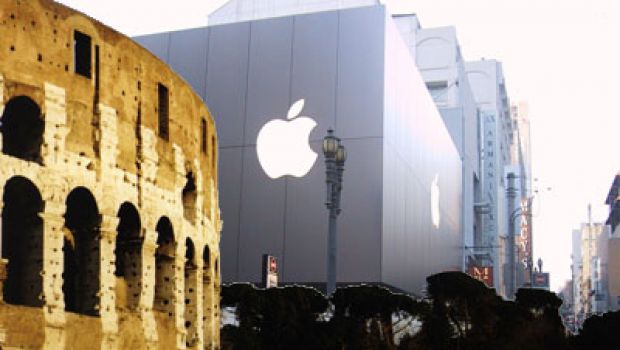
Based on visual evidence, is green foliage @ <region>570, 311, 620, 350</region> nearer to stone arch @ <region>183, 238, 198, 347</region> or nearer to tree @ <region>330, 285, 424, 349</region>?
tree @ <region>330, 285, 424, 349</region>

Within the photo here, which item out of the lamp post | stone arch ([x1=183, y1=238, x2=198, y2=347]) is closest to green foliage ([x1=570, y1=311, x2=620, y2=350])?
the lamp post

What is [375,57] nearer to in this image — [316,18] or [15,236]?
[316,18]

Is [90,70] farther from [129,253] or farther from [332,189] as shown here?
[332,189]

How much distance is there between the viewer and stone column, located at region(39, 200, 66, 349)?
20.9 metres

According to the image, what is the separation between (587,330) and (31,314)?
30.8 meters

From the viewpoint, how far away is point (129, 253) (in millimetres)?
25484

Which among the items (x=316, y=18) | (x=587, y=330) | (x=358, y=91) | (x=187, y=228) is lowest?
(x=587, y=330)

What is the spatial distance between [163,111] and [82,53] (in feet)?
13.8

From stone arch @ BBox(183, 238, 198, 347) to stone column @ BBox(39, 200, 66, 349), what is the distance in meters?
7.68

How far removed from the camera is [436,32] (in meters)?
101

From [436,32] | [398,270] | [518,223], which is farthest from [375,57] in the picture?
[518,223]

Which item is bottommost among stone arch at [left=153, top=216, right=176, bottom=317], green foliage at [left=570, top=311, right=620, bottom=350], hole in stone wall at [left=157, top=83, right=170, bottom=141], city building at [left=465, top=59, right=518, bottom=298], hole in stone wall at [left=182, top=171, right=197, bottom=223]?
green foliage at [left=570, top=311, right=620, bottom=350]

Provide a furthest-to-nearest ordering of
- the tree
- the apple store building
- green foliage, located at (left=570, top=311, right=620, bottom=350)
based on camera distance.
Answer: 1. the apple store building
2. green foliage, located at (left=570, top=311, right=620, bottom=350)
3. the tree

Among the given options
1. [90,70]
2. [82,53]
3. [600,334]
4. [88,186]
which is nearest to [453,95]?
[600,334]
